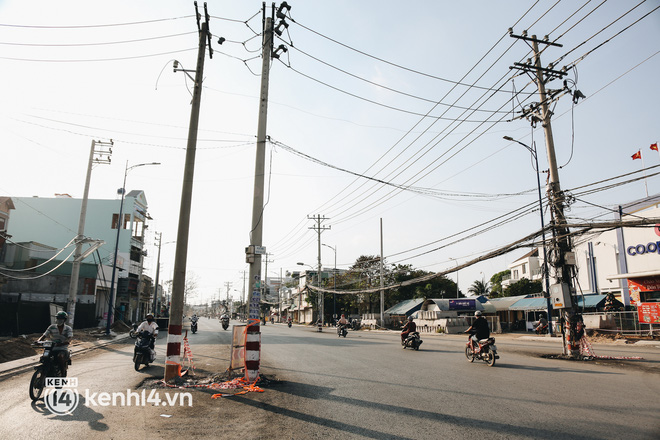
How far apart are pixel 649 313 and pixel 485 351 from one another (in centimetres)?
1739

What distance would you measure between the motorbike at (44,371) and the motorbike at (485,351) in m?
11.4

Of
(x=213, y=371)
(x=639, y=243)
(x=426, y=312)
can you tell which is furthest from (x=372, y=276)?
(x=213, y=371)

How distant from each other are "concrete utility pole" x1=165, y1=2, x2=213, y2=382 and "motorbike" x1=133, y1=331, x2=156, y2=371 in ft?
11.3

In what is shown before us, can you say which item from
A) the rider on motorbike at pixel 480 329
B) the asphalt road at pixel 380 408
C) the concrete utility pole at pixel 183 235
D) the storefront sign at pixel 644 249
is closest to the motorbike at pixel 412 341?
the rider on motorbike at pixel 480 329

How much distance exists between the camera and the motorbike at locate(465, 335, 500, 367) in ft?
41.8

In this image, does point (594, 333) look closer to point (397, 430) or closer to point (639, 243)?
point (639, 243)

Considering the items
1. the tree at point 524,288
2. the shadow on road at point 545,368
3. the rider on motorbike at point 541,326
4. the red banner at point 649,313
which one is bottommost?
the shadow on road at point 545,368

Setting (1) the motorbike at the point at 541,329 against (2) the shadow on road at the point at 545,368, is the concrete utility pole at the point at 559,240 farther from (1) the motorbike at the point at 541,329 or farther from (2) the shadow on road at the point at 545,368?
(1) the motorbike at the point at 541,329

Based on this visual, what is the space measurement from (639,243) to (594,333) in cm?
→ 795

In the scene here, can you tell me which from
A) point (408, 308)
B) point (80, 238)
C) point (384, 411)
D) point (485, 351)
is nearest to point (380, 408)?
point (384, 411)

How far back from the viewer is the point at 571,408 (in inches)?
273

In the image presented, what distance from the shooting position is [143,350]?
12727mm

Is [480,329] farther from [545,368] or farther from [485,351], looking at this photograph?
[545,368]

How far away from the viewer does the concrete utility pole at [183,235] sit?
979 cm
